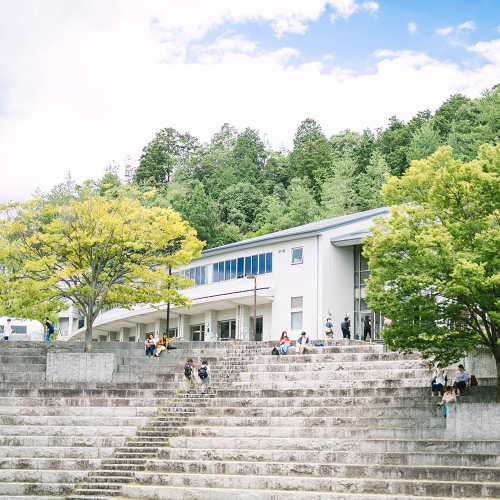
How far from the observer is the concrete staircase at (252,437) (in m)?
17.4

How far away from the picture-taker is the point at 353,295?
39.3 m

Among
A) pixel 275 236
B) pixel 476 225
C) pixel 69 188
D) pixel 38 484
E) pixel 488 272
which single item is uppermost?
pixel 69 188

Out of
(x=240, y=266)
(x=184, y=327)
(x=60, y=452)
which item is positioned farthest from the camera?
(x=184, y=327)

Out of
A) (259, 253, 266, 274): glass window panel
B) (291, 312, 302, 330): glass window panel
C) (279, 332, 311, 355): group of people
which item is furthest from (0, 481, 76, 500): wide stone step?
(259, 253, 266, 274): glass window panel

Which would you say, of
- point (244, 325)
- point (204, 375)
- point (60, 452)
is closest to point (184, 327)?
point (244, 325)

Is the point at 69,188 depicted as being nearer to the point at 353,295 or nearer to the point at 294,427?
the point at 353,295

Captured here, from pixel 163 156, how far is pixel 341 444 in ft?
295

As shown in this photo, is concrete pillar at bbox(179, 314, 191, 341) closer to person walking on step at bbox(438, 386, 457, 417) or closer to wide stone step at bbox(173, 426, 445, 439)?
wide stone step at bbox(173, 426, 445, 439)

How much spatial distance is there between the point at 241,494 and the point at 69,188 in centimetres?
7792

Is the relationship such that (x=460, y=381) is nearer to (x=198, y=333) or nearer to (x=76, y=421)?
(x=76, y=421)

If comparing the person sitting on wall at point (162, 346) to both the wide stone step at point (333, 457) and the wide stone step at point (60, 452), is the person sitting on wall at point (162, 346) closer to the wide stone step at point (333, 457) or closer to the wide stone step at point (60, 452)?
the wide stone step at point (60, 452)

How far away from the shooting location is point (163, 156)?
345 ft

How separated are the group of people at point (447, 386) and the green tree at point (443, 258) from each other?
0.80 m

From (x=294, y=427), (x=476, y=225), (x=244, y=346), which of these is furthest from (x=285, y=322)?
(x=476, y=225)
